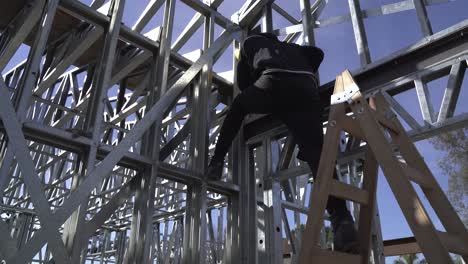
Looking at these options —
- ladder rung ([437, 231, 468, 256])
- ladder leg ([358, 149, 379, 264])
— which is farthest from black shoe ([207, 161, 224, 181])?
ladder rung ([437, 231, 468, 256])

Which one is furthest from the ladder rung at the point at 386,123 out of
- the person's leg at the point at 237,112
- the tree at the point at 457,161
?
the tree at the point at 457,161

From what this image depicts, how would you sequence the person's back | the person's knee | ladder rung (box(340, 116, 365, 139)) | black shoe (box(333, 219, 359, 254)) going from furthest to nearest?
the person's knee, the person's back, ladder rung (box(340, 116, 365, 139)), black shoe (box(333, 219, 359, 254))

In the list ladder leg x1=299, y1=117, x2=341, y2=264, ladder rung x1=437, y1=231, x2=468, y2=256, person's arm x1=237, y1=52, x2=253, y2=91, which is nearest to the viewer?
ladder rung x1=437, y1=231, x2=468, y2=256

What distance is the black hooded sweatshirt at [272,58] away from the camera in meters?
3.39

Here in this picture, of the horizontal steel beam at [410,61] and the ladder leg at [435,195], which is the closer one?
the ladder leg at [435,195]

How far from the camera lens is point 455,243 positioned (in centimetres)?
193

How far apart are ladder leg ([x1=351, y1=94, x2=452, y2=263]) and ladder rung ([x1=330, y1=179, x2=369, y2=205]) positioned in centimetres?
23

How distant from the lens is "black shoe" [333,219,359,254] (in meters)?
2.21

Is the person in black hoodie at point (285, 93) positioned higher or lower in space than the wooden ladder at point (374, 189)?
higher

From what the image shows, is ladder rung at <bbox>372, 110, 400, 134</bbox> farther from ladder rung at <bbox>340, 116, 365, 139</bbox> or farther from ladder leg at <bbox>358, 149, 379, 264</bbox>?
ladder leg at <bbox>358, 149, 379, 264</bbox>

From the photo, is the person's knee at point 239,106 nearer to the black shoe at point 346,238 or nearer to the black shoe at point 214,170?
the black shoe at point 214,170

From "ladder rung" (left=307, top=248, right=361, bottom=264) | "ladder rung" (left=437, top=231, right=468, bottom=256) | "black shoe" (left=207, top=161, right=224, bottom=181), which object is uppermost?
"black shoe" (left=207, top=161, right=224, bottom=181)

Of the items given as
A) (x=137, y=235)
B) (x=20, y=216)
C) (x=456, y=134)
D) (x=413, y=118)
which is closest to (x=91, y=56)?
(x=137, y=235)

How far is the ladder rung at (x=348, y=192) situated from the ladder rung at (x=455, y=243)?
441mm
